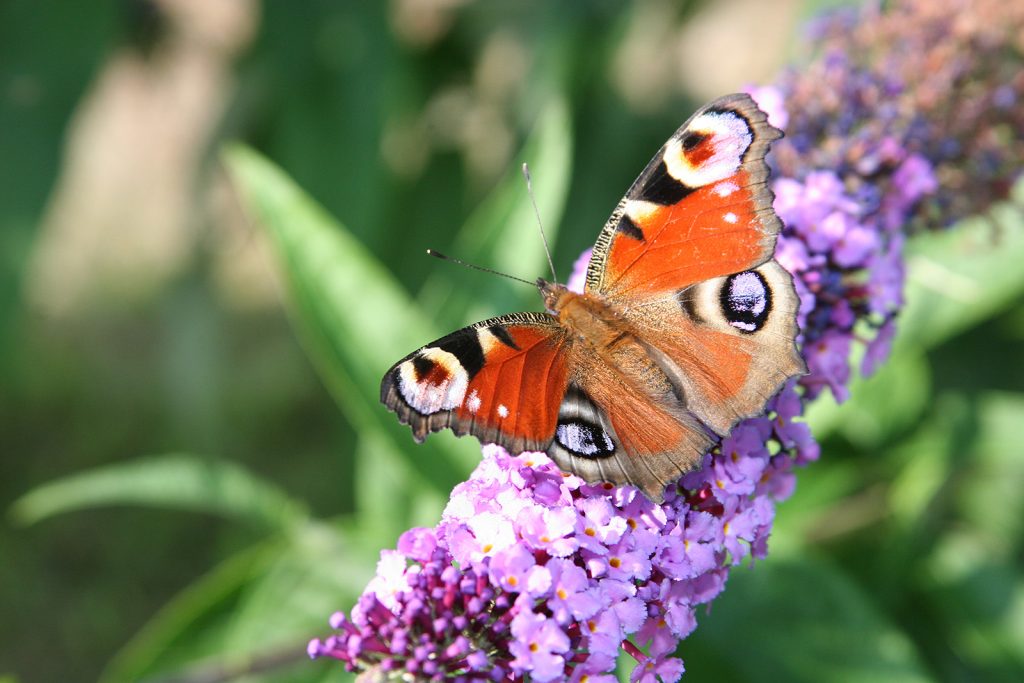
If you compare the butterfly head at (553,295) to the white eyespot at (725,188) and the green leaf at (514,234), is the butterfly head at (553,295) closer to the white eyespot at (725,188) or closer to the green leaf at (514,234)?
the white eyespot at (725,188)

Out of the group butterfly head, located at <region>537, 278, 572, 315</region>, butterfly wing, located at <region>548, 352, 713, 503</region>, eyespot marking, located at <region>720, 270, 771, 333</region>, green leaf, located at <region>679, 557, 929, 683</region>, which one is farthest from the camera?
green leaf, located at <region>679, 557, 929, 683</region>

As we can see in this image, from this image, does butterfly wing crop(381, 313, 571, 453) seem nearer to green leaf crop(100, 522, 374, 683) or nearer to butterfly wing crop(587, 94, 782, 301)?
butterfly wing crop(587, 94, 782, 301)

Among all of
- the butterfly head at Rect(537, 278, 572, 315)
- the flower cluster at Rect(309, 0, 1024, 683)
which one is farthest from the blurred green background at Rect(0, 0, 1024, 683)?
the butterfly head at Rect(537, 278, 572, 315)

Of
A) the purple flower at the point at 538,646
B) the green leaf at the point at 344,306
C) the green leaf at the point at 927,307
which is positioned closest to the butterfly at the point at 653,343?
the purple flower at the point at 538,646

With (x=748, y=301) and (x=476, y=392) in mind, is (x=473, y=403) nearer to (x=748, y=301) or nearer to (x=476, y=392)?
(x=476, y=392)

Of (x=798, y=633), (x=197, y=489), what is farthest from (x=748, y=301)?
(x=197, y=489)

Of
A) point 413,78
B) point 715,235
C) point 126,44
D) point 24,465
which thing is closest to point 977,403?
point 715,235
